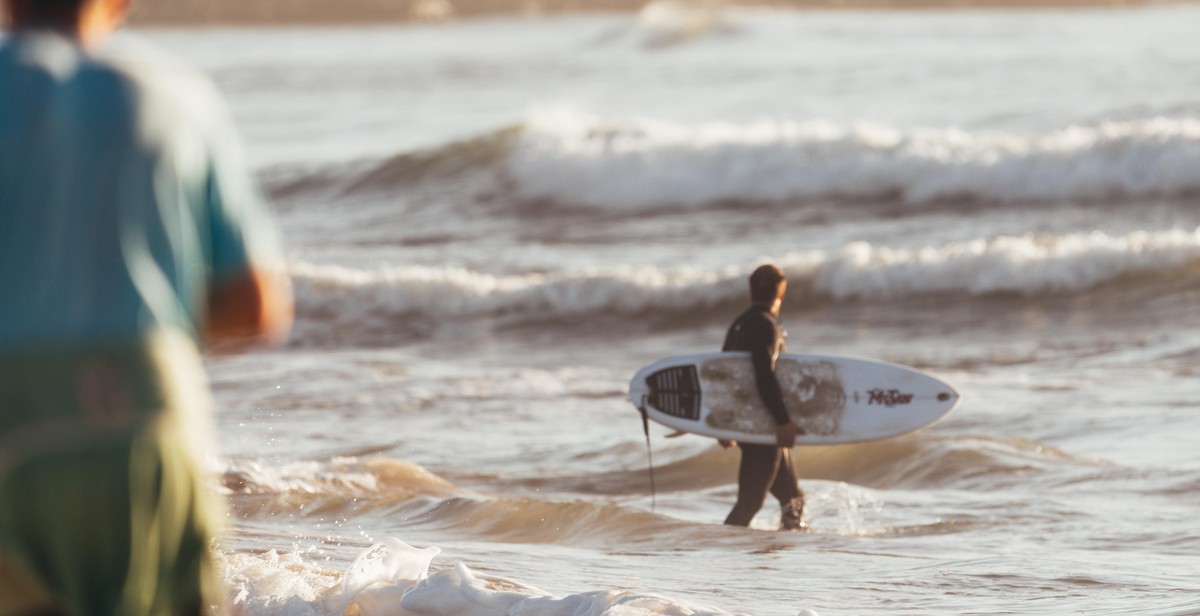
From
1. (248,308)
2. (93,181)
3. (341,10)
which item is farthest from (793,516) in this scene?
(341,10)

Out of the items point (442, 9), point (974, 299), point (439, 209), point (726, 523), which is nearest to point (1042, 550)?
point (726, 523)

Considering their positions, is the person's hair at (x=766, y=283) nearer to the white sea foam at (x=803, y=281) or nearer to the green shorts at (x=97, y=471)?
the green shorts at (x=97, y=471)

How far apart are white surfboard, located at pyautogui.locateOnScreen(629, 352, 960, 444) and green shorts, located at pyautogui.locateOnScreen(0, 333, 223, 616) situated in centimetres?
655

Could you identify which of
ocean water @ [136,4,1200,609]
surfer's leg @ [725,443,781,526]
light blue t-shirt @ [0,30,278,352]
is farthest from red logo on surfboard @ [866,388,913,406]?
light blue t-shirt @ [0,30,278,352]

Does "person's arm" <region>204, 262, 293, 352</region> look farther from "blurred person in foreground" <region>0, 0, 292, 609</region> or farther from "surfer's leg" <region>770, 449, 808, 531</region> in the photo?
"surfer's leg" <region>770, 449, 808, 531</region>

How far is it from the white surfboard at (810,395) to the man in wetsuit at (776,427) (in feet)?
0.82

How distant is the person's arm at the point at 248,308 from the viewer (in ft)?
7.49

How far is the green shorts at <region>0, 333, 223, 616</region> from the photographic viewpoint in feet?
7.14

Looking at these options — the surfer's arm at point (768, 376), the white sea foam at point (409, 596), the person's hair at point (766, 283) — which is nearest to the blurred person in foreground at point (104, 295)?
the white sea foam at point (409, 596)

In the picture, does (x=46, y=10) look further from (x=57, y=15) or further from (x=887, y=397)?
(x=887, y=397)

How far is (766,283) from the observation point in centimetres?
820

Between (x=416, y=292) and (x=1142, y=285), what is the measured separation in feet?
24.7

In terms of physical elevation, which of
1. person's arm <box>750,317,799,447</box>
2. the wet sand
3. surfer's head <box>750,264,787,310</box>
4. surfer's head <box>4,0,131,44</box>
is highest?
the wet sand

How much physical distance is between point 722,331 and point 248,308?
14.5m
